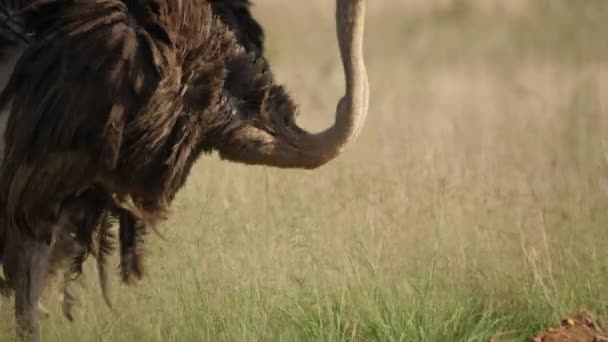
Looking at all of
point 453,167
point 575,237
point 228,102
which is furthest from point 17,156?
point 453,167

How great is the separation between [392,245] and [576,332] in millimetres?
1407

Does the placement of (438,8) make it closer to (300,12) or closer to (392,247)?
(300,12)

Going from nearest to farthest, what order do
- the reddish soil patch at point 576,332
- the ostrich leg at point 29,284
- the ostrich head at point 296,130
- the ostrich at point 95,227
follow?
the reddish soil patch at point 576,332
the ostrich head at point 296,130
the ostrich at point 95,227
the ostrich leg at point 29,284

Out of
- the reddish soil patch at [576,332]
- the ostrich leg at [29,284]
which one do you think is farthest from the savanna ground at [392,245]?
the reddish soil patch at [576,332]

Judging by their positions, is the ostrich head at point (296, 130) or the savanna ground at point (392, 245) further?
the savanna ground at point (392, 245)

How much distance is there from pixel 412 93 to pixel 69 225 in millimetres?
8150

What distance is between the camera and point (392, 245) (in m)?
6.73

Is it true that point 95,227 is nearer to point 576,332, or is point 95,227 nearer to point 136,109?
point 136,109

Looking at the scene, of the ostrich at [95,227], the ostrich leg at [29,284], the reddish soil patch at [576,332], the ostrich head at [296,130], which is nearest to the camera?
the reddish soil patch at [576,332]

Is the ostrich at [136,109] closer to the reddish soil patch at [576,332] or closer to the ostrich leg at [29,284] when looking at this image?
the ostrich leg at [29,284]

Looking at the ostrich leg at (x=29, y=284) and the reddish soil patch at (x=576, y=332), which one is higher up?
the reddish soil patch at (x=576, y=332)

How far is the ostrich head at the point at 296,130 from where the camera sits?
559cm

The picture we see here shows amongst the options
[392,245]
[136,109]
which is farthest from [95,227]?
[392,245]

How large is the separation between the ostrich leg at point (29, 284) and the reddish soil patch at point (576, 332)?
1.90 meters
